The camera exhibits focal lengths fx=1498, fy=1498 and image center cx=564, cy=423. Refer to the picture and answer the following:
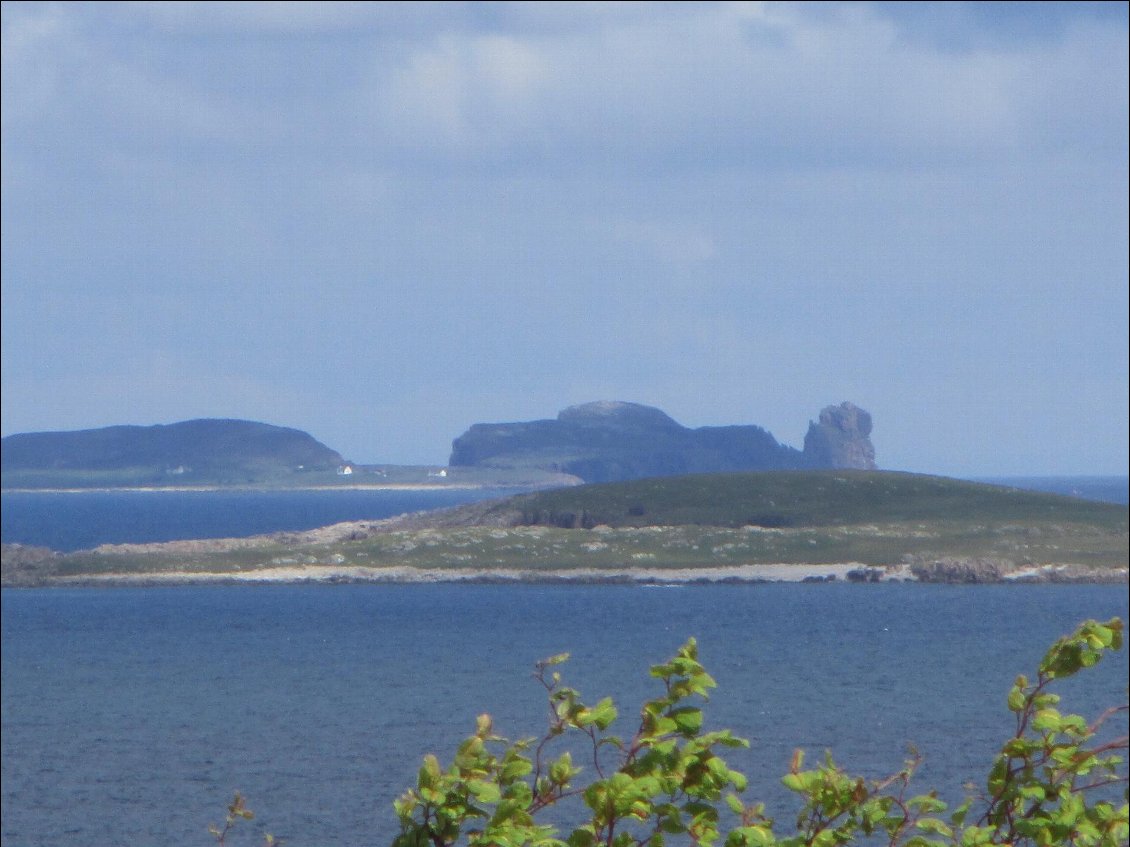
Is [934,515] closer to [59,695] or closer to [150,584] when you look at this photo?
[150,584]

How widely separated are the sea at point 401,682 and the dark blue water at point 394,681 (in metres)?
0.17

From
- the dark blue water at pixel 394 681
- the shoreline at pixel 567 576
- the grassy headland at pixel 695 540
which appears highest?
the grassy headland at pixel 695 540

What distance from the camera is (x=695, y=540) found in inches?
4326

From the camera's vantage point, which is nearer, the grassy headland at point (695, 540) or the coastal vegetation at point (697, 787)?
the coastal vegetation at point (697, 787)

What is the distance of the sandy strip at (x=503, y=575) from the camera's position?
10088 cm

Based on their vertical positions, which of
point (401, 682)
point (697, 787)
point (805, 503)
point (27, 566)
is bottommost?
point (401, 682)

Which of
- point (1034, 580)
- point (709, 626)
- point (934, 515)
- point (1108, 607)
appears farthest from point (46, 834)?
point (934, 515)

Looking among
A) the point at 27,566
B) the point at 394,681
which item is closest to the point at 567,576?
the point at 27,566

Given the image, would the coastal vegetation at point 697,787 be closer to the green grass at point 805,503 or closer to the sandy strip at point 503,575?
the sandy strip at point 503,575

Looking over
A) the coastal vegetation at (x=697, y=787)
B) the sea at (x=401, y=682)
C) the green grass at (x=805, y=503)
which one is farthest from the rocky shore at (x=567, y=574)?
the coastal vegetation at (x=697, y=787)

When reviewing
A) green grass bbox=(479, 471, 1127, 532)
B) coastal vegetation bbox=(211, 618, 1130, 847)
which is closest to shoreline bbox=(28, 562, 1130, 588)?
green grass bbox=(479, 471, 1127, 532)

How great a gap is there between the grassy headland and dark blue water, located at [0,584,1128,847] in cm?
395

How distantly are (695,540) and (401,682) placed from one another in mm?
54076

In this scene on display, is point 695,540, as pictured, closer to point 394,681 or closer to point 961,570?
point 961,570
